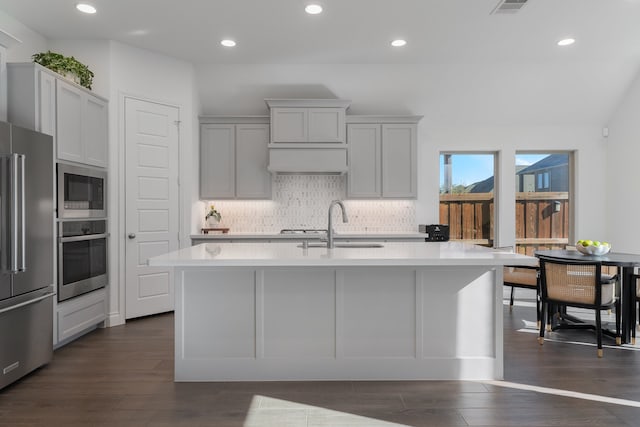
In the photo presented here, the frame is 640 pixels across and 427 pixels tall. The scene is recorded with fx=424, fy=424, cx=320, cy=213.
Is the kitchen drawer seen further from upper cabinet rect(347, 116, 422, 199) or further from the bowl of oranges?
the bowl of oranges

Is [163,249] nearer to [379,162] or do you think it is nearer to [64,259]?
[64,259]

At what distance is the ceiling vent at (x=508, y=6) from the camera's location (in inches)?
143

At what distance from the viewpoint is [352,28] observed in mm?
4234

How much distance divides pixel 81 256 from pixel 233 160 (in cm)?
231

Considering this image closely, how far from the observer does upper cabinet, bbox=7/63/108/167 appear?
3.35 meters

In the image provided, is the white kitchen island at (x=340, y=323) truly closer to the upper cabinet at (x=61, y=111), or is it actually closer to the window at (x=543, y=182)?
the upper cabinet at (x=61, y=111)

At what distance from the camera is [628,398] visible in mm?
2629

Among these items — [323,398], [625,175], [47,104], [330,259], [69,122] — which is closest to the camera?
[330,259]

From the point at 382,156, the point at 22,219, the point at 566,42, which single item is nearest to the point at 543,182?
the point at 566,42

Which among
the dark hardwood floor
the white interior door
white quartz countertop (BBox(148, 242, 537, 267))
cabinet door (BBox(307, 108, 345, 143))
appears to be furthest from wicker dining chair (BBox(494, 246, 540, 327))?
the white interior door

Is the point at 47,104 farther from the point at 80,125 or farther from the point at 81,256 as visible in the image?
the point at 81,256

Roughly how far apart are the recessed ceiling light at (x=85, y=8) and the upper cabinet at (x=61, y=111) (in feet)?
2.25

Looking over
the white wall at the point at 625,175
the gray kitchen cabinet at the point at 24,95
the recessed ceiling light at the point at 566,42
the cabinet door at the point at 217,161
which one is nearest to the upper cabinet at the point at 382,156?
the cabinet door at the point at 217,161

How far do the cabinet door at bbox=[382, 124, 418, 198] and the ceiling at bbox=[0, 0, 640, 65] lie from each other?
913mm
